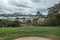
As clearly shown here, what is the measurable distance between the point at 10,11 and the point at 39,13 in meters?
0.75

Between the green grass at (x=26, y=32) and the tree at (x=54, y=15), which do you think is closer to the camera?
the green grass at (x=26, y=32)

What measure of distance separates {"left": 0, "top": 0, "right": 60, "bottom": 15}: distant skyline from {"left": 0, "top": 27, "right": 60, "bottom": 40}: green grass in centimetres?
45

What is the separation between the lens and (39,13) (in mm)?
2996

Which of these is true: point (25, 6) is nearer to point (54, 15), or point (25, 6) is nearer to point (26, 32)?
point (26, 32)

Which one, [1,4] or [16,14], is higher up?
[1,4]

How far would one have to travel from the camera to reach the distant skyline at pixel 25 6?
2881mm

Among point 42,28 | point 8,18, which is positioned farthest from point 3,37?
point 42,28

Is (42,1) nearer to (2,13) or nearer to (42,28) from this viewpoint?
(42,28)

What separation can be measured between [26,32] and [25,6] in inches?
26.5

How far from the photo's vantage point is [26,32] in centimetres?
279

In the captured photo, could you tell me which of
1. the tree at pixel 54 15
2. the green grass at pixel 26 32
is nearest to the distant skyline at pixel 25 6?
the tree at pixel 54 15

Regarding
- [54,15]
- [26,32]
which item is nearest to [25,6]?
[26,32]

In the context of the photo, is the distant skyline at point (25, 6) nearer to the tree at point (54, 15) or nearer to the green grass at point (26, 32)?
the tree at point (54, 15)

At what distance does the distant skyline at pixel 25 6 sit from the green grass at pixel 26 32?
0.45 metres
